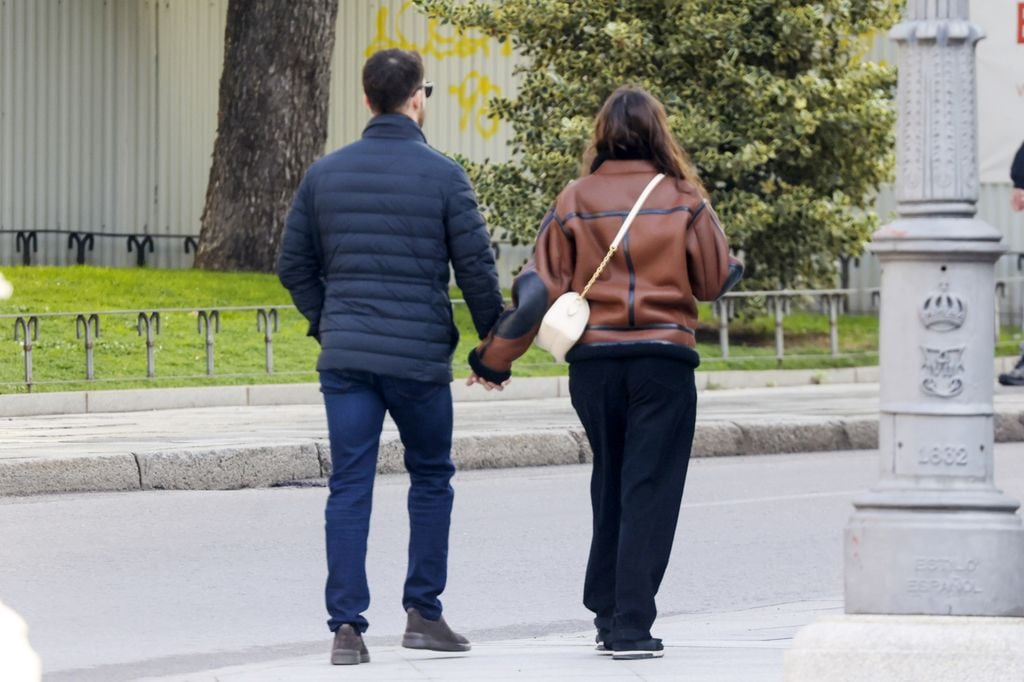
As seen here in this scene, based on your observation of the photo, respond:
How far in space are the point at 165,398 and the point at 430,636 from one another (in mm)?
8867

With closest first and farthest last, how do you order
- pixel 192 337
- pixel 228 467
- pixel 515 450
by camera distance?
pixel 228 467
pixel 515 450
pixel 192 337

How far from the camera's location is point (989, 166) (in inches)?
781

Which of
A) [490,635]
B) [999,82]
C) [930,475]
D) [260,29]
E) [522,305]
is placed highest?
[260,29]

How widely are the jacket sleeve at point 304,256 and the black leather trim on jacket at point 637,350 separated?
834 mm

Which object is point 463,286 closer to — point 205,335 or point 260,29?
point 205,335

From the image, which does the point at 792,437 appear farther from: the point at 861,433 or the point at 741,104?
the point at 741,104

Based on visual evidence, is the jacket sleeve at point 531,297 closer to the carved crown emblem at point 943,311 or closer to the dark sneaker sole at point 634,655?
the dark sneaker sole at point 634,655

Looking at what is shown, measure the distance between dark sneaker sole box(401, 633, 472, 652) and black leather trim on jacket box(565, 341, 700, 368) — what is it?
3.19 feet

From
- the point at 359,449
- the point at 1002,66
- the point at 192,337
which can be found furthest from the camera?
the point at 192,337

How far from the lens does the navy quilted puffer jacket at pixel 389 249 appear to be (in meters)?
6.29

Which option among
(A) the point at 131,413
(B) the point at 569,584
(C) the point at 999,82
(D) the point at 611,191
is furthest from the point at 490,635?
(A) the point at 131,413

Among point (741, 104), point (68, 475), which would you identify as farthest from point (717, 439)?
point (741, 104)

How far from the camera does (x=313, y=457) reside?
11500 millimetres

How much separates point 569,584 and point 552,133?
446 inches
